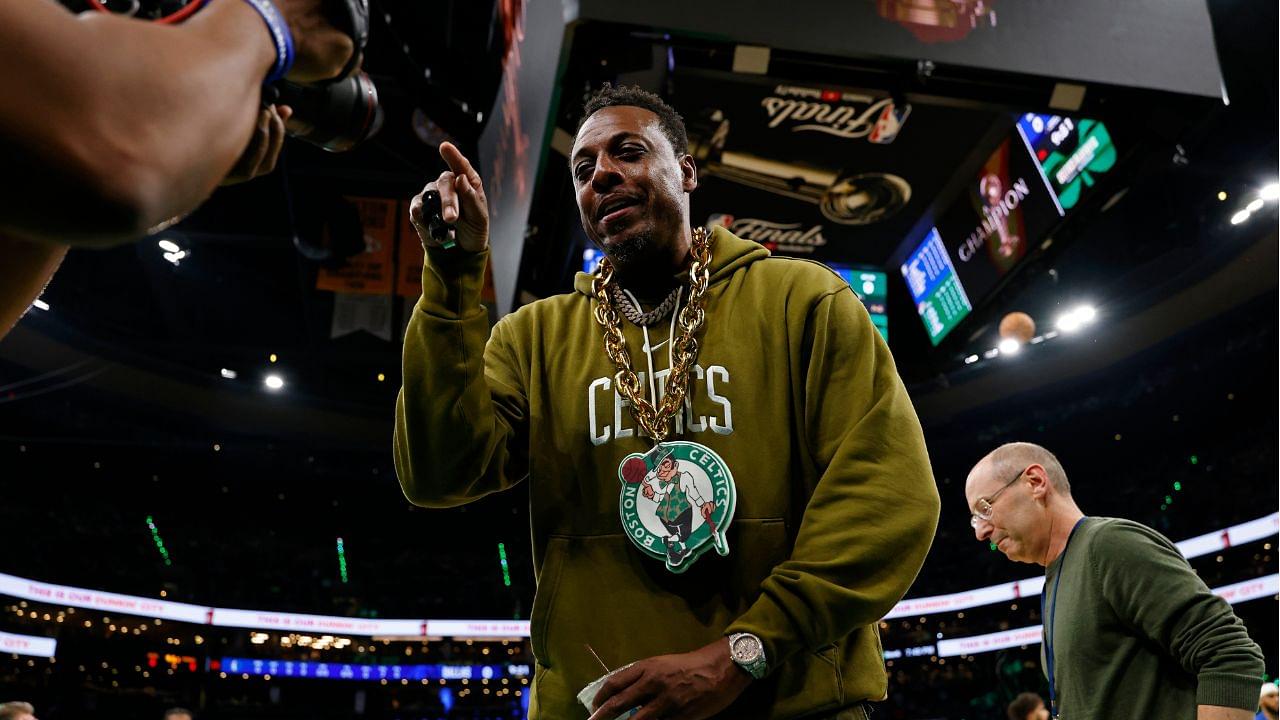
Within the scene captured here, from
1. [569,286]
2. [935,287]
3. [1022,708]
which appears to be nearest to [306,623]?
[569,286]

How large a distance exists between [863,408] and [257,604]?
18.8 m

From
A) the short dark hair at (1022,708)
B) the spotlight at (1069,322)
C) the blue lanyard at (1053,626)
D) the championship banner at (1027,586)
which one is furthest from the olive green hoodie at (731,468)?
the championship banner at (1027,586)

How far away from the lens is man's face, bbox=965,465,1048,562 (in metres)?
2.76

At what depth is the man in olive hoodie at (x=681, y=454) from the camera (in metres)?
1.27

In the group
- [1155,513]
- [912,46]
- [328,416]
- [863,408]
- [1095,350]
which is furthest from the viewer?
[328,416]

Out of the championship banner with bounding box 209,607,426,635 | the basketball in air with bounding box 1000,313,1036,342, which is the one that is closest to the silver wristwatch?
the basketball in air with bounding box 1000,313,1036,342

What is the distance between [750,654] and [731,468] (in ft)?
0.99

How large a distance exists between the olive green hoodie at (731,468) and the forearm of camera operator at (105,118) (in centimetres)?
72

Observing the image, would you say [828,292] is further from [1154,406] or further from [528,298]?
[1154,406]

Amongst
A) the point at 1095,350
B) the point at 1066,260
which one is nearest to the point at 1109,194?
the point at 1066,260

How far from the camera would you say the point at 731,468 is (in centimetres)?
144

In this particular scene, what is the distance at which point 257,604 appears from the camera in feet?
59.1

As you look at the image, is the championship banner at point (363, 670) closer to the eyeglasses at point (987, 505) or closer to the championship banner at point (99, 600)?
the championship banner at point (99, 600)

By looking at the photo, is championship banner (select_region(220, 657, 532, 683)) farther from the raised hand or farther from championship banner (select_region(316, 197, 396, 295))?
the raised hand
